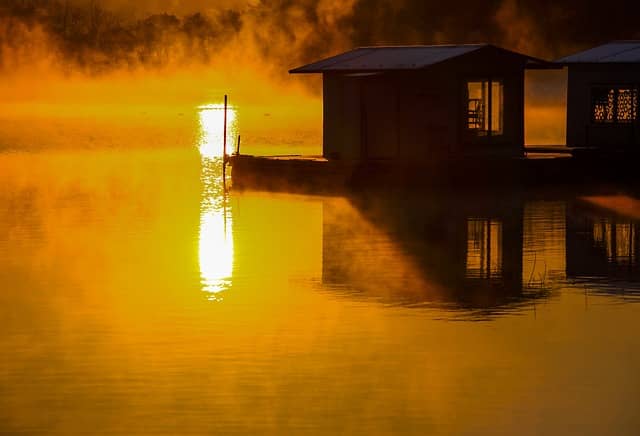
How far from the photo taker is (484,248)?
29219 millimetres

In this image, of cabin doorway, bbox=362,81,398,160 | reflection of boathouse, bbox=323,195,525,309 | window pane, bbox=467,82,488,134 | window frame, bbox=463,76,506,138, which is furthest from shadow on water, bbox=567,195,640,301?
cabin doorway, bbox=362,81,398,160

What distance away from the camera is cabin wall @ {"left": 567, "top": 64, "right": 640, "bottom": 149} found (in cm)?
4731

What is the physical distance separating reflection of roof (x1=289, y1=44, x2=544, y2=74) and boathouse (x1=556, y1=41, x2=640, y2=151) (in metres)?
3.61

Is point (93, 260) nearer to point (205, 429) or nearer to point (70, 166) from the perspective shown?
point (205, 429)

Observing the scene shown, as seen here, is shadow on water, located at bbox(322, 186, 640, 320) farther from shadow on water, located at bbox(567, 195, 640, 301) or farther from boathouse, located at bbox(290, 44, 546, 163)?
boathouse, located at bbox(290, 44, 546, 163)

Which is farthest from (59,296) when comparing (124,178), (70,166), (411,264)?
(70,166)

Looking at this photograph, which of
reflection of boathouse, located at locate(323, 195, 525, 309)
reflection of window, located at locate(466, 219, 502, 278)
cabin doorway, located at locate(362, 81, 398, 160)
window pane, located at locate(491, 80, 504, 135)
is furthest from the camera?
window pane, located at locate(491, 80, 504, 135)

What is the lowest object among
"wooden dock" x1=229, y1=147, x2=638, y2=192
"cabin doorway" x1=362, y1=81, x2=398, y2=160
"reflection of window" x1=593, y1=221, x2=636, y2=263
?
"reflection of window" x1=593, y1=221, x2=636, y2=263

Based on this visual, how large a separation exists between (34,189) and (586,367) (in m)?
33.4

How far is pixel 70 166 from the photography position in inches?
2601

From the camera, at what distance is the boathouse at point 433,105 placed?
44.3 meters

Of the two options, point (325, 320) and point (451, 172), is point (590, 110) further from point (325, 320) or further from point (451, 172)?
point (325, 320)

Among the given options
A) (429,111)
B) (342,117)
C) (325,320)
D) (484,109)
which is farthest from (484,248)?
(342,117)

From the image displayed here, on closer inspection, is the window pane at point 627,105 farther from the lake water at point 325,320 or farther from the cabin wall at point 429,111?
the lake water at point 325,320
